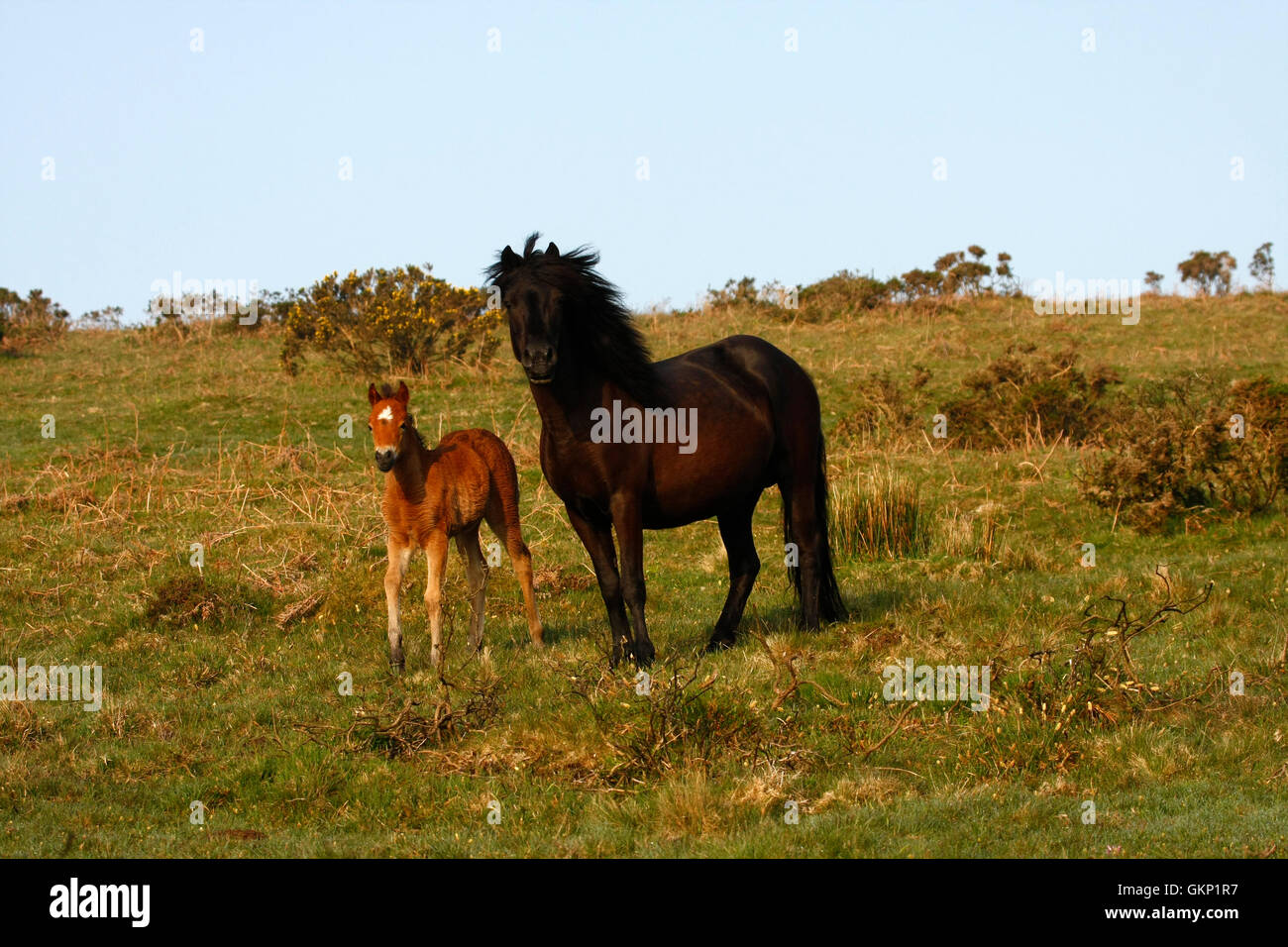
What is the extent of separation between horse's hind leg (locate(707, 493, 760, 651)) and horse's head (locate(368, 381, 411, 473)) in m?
2.70

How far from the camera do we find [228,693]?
30.7 feet

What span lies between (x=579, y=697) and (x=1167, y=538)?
8.62 meters

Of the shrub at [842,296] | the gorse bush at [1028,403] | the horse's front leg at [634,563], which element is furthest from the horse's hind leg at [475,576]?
the shrub at [842,296]

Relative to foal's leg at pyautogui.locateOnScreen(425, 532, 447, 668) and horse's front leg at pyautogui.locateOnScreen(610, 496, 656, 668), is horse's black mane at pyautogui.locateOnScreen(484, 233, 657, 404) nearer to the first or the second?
horse's front leg at pyautogui.locateOnScreen(610, 496, 656, 668)

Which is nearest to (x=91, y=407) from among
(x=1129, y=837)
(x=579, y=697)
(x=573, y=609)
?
(x=573, y=609)

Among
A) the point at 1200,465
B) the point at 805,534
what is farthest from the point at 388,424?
the point at 1200,465

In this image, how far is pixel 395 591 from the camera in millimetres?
9344

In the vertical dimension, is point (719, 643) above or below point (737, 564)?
below

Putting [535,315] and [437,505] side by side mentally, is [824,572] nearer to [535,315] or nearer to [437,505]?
[437,505]

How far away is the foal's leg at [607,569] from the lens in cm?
920

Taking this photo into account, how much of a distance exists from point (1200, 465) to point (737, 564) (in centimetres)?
720

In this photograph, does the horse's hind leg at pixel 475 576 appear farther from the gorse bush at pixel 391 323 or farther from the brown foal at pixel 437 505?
the gorse bush at pixel 391 323

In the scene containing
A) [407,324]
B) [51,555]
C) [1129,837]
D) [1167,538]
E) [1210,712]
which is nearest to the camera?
[1129,837]
